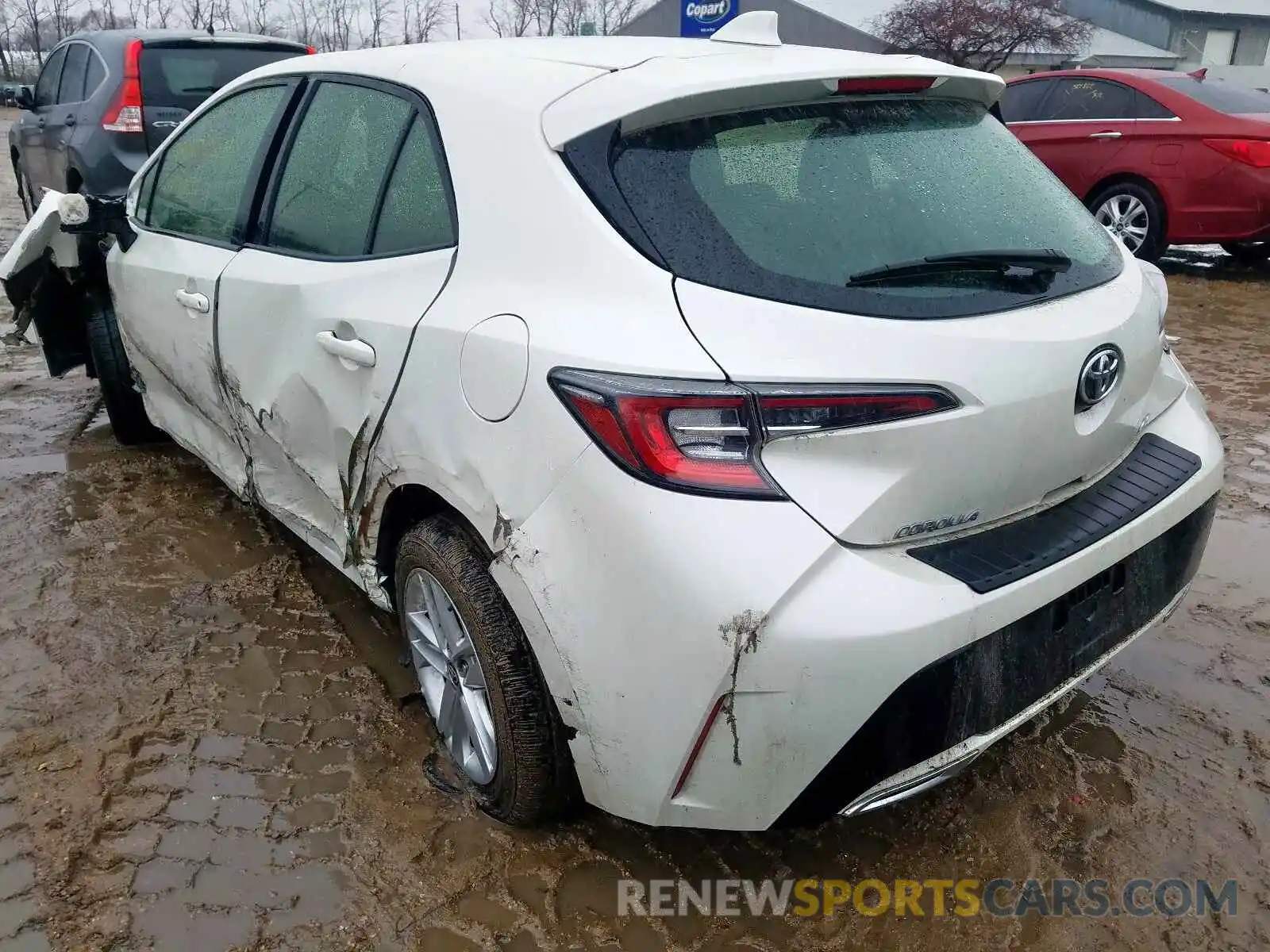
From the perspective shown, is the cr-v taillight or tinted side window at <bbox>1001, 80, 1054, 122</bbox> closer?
the cr-v taillight

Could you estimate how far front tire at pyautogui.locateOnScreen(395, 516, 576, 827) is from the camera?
1981 millimetres

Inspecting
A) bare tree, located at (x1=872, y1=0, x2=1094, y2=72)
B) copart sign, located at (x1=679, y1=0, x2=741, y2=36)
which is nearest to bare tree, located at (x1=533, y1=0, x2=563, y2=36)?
bare tree, located at (x1=872, y1=0, x2=1094, y2=72)

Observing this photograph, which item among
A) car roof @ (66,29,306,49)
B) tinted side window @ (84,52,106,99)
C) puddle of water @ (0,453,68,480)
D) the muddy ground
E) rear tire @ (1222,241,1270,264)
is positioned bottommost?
puddle of water @ (0,453,68,480)

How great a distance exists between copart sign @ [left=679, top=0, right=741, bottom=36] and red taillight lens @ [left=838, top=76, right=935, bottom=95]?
23.9 feet

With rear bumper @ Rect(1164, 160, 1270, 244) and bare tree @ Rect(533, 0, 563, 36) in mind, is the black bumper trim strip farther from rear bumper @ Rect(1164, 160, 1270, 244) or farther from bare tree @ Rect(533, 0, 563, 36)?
bare tree @ Rect(533, 0, 563, 36)

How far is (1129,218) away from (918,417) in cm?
768

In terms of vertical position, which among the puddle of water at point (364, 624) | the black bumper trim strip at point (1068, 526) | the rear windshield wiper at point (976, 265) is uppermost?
the rear windshield wiper at point (976, 265)

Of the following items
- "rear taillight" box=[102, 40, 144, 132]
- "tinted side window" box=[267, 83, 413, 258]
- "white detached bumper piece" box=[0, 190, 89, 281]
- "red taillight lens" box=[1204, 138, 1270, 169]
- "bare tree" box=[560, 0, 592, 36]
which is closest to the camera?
"tinted side window" box=[267, 83, 413, 258]

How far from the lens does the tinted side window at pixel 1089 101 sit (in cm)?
830

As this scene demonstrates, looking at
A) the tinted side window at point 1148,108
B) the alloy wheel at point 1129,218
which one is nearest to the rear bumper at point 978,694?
the alloy wheel at point 1129,218

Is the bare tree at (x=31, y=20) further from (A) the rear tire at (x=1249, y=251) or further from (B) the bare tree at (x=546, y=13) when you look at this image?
(A) the rear tire at (x=1249, y=251)

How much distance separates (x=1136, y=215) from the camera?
8.18 meters

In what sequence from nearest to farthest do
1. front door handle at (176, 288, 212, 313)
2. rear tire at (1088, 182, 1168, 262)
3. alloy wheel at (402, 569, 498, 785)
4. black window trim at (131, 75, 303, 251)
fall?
alloy wheel at (402, 569, 498, 785)
black window trim at (131, 75, 303, 251)
front door handle at (176, 288, 212, 313)
rear tire at (1088, 182, 1168, 262)

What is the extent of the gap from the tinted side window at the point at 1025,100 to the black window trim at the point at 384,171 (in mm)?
7718
